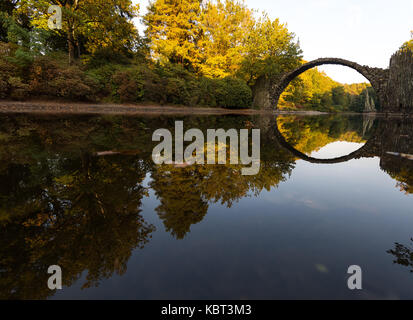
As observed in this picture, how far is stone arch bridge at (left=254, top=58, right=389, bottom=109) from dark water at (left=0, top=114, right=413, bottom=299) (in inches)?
1053

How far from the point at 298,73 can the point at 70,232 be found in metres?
32.2

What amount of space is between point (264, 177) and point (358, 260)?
154 cm

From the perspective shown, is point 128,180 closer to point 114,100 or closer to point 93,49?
point 114,100

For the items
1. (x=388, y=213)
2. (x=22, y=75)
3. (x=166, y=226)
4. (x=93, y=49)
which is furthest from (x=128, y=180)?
(x=93, y=49)

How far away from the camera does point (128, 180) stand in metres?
2.39

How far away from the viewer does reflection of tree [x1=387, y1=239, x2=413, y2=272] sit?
1.21 metres

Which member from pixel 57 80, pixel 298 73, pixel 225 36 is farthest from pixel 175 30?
pixel 298 73

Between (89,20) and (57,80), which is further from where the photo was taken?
(89,20)

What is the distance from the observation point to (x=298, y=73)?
28000mm

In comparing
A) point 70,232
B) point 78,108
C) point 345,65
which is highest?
point 345,65

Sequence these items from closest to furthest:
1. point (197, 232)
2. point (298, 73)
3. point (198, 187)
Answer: point (197, 232) → point (198, 187) → point (298, 73)

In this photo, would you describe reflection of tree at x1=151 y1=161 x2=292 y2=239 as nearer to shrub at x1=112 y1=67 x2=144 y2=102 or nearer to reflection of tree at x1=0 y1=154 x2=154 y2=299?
reflection of tree at x1=0 y1=154 x2=154 y2=299

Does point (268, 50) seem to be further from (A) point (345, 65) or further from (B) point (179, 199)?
(B) point (179, 199)

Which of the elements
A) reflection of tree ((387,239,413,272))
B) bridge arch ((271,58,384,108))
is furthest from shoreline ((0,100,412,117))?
bridge arch ((271,58,384,108))
